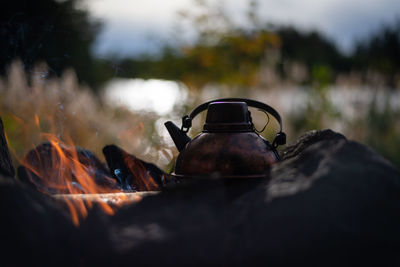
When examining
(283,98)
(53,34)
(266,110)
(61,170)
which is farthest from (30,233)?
(53,34)

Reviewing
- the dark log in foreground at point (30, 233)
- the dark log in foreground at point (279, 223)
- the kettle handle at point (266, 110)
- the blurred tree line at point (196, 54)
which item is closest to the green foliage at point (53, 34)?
the blurred tree line at point (196, 54)

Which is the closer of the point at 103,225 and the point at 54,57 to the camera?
the point at 103,225

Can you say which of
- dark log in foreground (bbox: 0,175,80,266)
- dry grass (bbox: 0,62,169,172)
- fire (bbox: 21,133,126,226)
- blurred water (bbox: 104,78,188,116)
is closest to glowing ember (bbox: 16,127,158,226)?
fire (bbox: 21,133,126,226)

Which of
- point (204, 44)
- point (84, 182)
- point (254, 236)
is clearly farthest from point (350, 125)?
point (254, 236)

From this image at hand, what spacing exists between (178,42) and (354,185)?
829cm

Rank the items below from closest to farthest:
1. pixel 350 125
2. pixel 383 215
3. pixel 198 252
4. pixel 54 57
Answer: pixel 198 252 < pixel 383 215 < pixel 350 125 < pixel 54 57

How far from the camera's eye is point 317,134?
127 inches

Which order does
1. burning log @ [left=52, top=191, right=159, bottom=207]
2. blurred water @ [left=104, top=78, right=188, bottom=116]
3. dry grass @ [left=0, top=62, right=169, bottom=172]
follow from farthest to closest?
blurred water @ [left=104, top=78, right=188, bottom=116] → dry grass @ [left=0, top=62, right=169, bottom=172] → burning log @ [left=52, top=191, right=159, bottom=207]

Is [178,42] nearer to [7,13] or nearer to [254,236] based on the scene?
[7,13]

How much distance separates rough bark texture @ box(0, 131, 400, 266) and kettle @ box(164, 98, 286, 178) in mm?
474

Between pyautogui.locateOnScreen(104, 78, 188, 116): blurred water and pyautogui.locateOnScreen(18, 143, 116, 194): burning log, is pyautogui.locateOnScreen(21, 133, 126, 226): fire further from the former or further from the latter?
pyautogui.locateOnScreen(104, 78, 188, 116): blurred water

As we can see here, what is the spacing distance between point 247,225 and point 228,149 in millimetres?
785

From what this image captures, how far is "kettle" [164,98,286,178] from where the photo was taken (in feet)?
8.88

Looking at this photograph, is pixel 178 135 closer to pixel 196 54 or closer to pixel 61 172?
pixel 61 172
